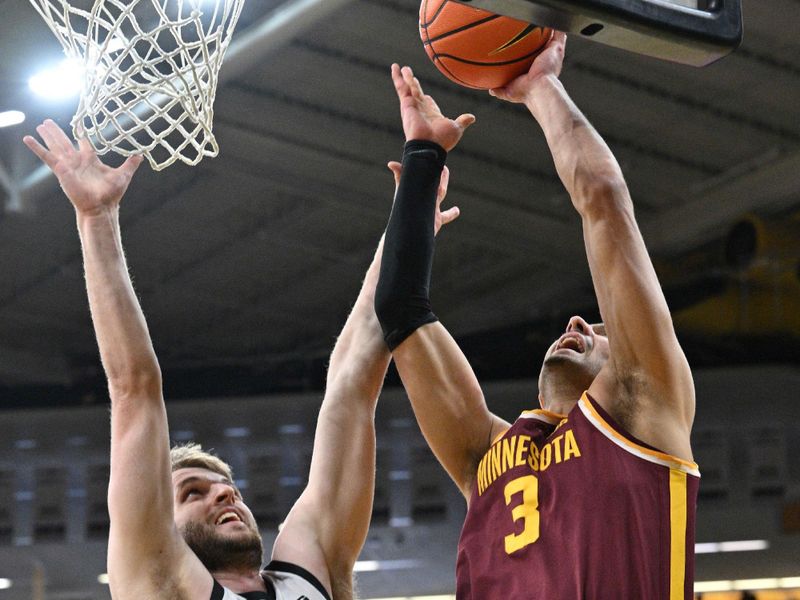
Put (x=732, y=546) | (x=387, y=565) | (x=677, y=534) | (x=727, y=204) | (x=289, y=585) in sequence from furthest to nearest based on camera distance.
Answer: (x=387, y=565) < (x=727, y=204) < (x=732, y=546) < (x=289, y=585) < (x=677, y=534)

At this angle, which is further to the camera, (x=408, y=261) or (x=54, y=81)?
(x=54, y=81)

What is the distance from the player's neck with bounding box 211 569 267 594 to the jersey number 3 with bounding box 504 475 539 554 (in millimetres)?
669

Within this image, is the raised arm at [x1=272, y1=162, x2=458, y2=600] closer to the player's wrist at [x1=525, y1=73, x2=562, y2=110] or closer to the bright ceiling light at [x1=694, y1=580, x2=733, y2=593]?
the player's wrist at [x1=525, y1=73, x2=562, y2=110]

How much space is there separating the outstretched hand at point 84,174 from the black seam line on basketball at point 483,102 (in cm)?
548

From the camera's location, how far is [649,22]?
2105 millimetres

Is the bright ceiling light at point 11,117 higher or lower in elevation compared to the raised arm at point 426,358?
higher

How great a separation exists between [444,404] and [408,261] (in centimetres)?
37

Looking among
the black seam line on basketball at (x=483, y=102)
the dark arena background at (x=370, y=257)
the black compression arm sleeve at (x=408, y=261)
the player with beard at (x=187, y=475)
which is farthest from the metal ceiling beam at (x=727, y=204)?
the black compression arm sleeve at (x=408, y=261)

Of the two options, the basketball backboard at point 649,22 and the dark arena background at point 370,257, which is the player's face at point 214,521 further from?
the dark arena background at point 370,257

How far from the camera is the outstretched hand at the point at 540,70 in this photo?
2.69m

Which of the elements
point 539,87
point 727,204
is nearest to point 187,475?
point 539,87

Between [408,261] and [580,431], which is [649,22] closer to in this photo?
[580,431]

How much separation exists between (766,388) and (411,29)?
5366 millimetres

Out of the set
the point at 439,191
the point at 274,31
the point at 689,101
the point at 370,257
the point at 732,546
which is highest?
the point at 689,101
